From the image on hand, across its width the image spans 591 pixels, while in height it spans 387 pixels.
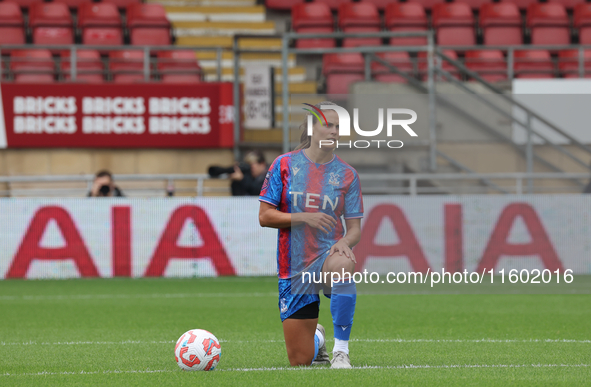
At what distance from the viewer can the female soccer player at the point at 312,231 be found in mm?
5496

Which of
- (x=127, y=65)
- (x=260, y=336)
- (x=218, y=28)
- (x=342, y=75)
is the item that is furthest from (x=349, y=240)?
(x=218, y=28)

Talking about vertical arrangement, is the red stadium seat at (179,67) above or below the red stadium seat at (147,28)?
below

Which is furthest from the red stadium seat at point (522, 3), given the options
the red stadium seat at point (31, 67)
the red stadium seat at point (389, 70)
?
the red stadium seat at point (31, 67)

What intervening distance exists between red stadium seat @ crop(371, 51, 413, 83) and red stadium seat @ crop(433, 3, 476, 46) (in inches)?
73.0

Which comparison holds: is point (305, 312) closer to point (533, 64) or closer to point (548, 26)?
point (533, 64)

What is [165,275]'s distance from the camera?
13.1m

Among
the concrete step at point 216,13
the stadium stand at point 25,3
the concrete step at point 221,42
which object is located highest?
the stadium stand at point 25,3

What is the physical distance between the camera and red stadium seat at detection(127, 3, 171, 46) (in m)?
17.8

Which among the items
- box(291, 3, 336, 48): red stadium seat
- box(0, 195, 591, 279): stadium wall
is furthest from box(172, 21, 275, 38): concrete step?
box(0, 195, 591, 279): stadium wall

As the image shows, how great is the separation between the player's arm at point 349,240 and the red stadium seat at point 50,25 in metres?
13.3

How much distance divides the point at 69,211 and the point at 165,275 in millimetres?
1660

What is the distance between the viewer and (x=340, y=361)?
5492 mm

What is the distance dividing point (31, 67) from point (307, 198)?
12.2 m

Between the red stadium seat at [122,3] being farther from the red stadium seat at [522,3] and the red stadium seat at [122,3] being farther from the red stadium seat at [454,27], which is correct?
the red stadium seat at [522,3]
